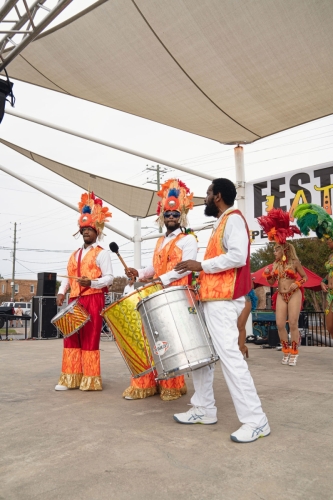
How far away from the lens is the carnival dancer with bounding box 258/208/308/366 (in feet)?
19.8

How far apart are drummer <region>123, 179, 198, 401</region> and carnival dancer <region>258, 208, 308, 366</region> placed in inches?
93.9

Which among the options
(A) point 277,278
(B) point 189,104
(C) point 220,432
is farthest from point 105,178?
(C) point 220,432

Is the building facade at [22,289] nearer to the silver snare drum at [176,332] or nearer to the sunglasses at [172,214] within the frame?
the sunglasses at [172,214]

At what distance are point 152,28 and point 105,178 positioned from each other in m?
6.10

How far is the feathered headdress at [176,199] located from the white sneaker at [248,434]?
2.05 meters

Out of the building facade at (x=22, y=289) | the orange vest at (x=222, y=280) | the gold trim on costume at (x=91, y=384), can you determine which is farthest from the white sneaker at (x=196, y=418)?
the building facade at (x=22, y=289)

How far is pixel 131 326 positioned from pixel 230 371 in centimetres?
109

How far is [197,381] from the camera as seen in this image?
3092 millimetres

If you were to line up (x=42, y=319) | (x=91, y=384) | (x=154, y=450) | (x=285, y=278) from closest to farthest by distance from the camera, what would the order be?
(x=154, y=450) → (x=91, y=384) → (x=285, y=278) → (x=42, y=319)

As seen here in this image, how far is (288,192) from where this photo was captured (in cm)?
784

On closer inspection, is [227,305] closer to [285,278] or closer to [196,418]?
[196,418]

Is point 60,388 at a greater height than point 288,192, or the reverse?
point 288,192

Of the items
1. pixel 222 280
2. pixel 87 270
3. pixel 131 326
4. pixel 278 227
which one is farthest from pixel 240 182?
pixel 222 280

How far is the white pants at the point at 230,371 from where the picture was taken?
2680 mm
